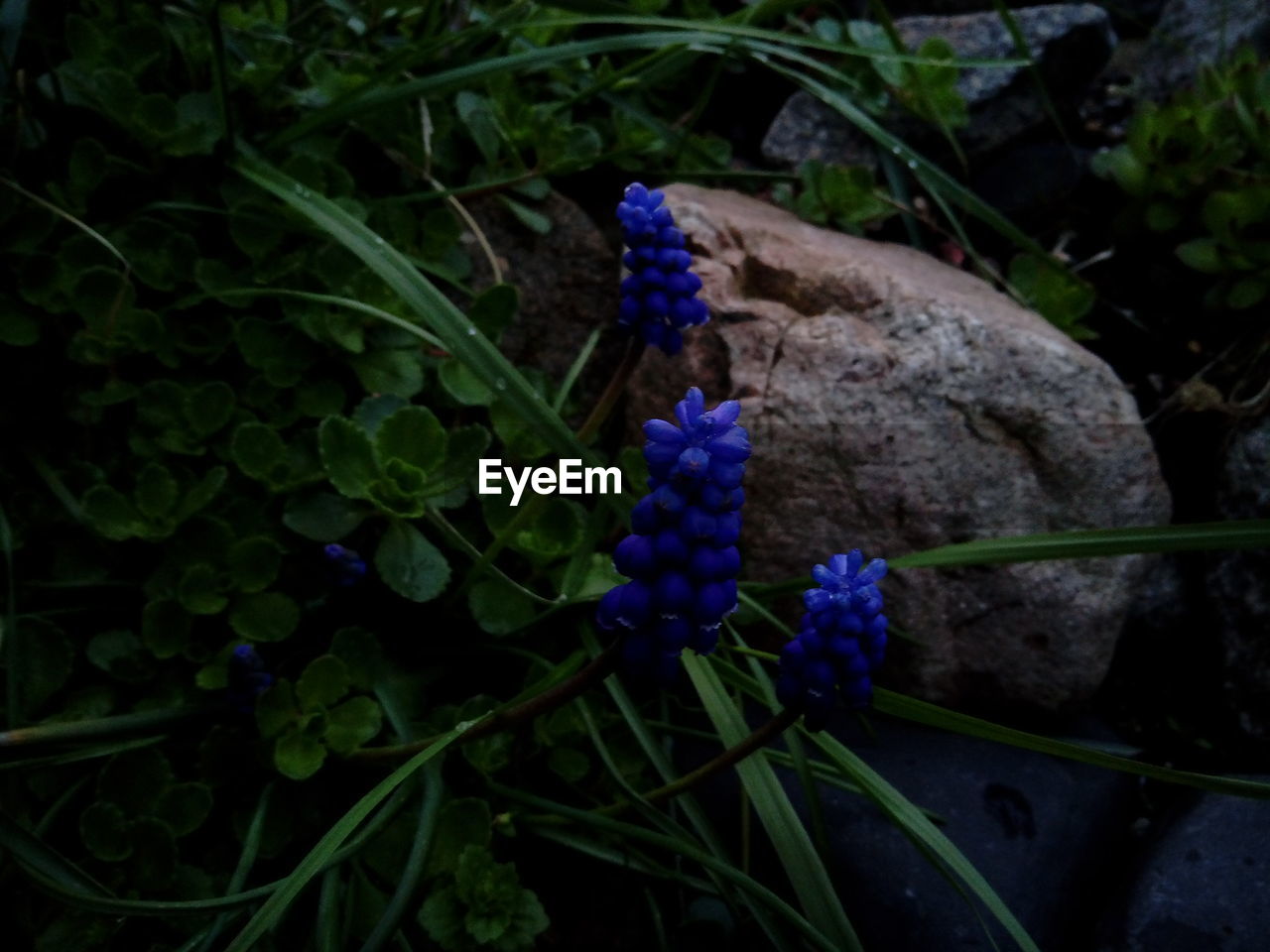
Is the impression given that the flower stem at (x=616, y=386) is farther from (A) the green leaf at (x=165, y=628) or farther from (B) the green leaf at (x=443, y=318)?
(A) the green leaf at (x=165, y=628)

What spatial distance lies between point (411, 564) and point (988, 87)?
2302 millimetres

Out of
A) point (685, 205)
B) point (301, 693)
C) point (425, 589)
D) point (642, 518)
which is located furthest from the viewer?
point (685, 205)

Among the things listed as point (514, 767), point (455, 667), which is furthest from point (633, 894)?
point (455, 667)

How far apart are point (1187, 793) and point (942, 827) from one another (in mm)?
490

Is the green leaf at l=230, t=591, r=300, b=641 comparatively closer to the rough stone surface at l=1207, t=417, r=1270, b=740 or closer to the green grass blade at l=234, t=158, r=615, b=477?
the green grass blade at l=234, t=158, r=615, b=477

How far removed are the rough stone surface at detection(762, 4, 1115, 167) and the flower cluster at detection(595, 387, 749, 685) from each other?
2.03m

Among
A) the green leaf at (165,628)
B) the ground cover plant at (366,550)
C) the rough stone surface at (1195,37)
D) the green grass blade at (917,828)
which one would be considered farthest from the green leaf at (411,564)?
the rough stone surface at (1195,37)

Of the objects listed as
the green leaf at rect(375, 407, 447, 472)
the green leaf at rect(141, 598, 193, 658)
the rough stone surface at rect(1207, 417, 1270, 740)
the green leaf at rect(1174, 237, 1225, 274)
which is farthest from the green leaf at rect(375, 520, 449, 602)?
the green leaf at rect(1174, 237, 1225, 274)

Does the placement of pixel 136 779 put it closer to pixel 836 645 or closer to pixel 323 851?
pixel 323 851

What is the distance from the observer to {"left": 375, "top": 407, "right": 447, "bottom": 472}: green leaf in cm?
198

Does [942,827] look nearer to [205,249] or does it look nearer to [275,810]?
[275,810]

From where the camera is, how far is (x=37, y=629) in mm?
1851

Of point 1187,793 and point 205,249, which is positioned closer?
point 1187,793

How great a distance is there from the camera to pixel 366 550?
7.02ft
